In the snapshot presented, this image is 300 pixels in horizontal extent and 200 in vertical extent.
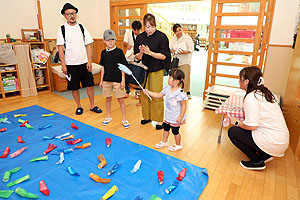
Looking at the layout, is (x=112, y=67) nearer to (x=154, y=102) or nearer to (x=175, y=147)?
(x=154, y=102)

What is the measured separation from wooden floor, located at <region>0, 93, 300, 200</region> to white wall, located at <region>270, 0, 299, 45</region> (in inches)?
64.6

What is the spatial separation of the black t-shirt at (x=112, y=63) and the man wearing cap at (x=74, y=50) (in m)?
0.64

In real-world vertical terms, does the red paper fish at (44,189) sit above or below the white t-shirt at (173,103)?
below

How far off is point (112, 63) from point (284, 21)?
2.81 m

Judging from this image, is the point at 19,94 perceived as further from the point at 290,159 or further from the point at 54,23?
the point at 290,159

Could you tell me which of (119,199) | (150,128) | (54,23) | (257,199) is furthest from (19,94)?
(257,199)

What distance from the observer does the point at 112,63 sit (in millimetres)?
2738

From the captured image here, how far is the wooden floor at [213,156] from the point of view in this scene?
1.74 metres

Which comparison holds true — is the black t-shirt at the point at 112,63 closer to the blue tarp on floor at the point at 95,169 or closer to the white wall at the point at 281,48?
the blue tarp on floor at the point at 95,169

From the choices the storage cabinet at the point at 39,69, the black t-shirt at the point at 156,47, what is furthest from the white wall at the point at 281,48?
the storage cabinet at the point at 39,69

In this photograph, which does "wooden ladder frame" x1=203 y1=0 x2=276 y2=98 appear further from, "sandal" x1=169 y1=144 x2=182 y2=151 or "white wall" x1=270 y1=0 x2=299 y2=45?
"sandal" x1=169 y1=144 x2=182 y2=151

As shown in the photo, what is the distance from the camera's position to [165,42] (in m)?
2.55

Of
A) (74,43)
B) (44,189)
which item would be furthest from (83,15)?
→ (44,189)

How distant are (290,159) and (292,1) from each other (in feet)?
8.05
